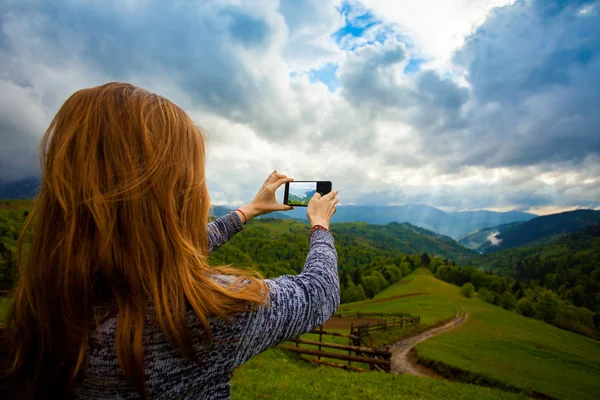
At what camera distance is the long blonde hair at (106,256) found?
1.18 meters

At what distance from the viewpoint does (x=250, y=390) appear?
9.51 m

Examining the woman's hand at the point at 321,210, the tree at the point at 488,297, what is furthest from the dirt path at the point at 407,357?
the tree at the point at 488,297

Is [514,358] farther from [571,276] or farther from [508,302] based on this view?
[571,276]

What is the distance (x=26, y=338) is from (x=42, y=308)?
0.19m

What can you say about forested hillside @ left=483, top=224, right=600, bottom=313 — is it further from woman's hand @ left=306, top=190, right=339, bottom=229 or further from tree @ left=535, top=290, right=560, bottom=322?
woman's hand @ left=306, top=190, right=339, bottom=229

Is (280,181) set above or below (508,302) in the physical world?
above

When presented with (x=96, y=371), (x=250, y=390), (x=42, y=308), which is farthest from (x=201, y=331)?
(x=250, y=390)

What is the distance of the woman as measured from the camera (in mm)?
1168

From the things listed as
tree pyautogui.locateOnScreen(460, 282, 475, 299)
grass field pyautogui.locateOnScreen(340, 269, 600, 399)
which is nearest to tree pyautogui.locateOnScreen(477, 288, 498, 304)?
tree pyautogui.locateOnScreen(460, 282, 475, 299)

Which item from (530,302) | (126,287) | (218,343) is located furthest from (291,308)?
(530,302)

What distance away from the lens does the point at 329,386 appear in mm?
10641

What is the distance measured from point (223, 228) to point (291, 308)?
164 centimetres

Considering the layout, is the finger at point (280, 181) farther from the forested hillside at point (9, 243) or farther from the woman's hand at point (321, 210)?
the forested hillside at point (9, 243)

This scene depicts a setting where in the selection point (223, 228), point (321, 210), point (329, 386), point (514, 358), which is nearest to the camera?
point (321, 210)
